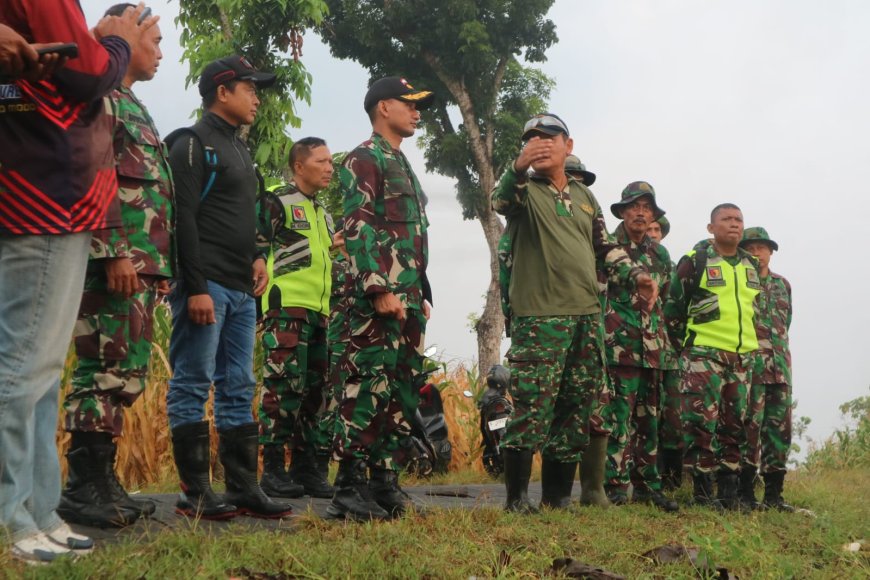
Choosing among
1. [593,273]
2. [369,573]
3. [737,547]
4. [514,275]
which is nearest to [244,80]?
[514,275]

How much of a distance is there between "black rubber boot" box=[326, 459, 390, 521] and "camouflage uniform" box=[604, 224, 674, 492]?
2.69 m

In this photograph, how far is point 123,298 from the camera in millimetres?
4051

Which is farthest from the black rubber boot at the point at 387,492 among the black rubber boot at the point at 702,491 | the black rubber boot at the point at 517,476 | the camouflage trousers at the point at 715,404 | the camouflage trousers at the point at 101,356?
the black rubber boot at the point at 702,491

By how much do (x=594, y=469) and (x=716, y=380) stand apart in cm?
127

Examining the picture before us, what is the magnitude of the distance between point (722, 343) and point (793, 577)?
309 centimetres

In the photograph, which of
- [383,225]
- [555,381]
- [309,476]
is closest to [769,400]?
[555,381]

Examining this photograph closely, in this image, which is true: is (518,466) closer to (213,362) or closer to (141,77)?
(213,362)

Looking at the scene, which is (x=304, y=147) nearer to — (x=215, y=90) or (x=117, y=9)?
(x=215, y=90)

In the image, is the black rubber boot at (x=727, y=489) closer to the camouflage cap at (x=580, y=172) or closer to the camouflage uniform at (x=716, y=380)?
the camouflage uniform at (x=716, y=380)

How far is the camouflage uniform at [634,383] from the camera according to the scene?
23.3ft

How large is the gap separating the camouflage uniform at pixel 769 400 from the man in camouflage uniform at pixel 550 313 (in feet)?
6.54

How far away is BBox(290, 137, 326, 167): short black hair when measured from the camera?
22.1ft

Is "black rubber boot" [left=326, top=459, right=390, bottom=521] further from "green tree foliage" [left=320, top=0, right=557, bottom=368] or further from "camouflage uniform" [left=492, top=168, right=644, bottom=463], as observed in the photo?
"green tree foliage" [left=320, top=0, right=557, bottom=368]

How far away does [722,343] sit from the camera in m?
7.07
